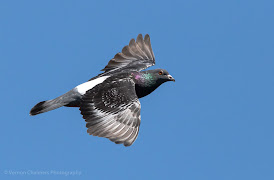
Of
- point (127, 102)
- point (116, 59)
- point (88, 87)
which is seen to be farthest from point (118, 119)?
point (116, 59)

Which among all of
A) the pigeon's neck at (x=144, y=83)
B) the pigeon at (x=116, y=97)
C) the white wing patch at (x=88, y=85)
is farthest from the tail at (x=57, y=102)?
the pigeon's neck at (x=144, y=83)

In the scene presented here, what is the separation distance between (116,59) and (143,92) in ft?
6.65

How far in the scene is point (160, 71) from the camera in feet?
44.4

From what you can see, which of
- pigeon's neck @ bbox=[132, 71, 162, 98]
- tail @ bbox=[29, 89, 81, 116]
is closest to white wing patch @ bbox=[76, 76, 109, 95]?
tail @ bbox=[29, 89, 81, 116]

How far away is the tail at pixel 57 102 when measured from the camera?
1252cm

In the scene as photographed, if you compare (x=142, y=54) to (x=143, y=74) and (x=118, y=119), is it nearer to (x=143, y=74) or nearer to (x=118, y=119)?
(x=143, y=74)

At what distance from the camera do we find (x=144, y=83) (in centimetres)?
1320

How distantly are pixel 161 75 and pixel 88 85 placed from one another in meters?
2.05

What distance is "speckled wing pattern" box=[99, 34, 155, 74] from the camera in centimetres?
1461

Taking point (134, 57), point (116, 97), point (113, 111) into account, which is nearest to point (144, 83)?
point (116, 97)

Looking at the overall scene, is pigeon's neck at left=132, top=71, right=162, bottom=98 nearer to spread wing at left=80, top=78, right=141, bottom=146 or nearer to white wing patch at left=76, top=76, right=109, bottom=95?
spread wing at left=80, top=78, right=141, bottom=146

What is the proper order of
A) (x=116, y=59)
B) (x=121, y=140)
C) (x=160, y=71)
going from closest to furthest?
(x=121, y=140) < (x=160, y=71) < (x=116, y=59)

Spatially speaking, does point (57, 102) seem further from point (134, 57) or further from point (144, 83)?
point (134, 57)

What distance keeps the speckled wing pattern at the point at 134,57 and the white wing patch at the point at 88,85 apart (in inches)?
46.7
